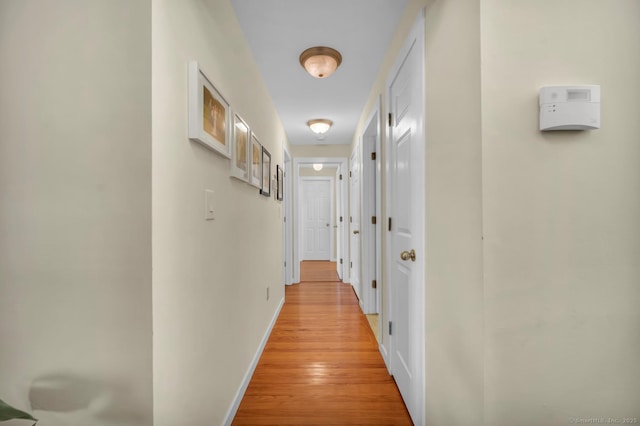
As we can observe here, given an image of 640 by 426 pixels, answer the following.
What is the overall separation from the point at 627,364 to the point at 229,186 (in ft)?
5.60

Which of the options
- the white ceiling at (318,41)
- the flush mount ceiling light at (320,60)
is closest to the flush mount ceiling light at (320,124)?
the white ceiling at (318,41)

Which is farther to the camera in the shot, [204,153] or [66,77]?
[204,153]

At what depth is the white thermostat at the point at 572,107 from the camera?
0.85m

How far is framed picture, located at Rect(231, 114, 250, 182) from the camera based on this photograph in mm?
1551

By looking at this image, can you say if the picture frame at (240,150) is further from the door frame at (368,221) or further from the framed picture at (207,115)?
the door frame at (368,221)

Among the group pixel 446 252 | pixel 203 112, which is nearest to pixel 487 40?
pixel 446 252

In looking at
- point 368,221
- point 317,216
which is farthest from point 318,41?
point 317,216

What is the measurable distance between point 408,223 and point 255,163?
116 cm

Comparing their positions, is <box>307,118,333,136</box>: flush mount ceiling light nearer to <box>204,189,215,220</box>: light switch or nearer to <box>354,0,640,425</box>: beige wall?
<box>204,189,215,220</box>: light switch

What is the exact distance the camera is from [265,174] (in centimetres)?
249

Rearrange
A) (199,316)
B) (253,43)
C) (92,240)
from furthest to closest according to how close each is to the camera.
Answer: (253,43), (199,316), (92,240)

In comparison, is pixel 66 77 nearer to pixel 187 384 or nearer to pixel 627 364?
pixel 187 384

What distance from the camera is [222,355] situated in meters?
1.39

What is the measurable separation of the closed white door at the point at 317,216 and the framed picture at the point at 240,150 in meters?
5.15
